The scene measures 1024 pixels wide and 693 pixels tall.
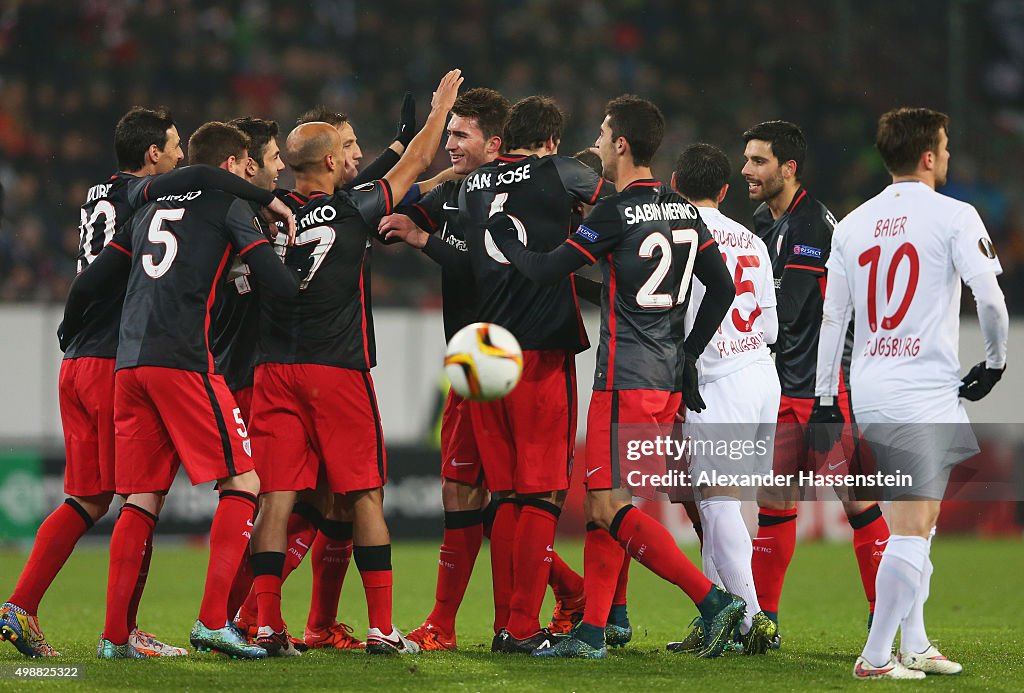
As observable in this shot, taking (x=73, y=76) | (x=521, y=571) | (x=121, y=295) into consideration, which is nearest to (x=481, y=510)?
(x=521, y=571)

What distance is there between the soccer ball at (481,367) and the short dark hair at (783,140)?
7.80 feet

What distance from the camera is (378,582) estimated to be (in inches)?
225

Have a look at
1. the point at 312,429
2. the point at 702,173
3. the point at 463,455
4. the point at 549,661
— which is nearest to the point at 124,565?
the point at 312,429

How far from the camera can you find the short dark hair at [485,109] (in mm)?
6430

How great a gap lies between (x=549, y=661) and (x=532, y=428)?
105 centimetres

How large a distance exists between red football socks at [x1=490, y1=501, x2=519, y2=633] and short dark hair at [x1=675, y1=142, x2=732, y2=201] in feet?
5.86

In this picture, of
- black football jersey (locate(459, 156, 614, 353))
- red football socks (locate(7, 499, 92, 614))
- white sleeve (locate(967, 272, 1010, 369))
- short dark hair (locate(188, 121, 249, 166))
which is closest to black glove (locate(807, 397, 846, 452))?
black football jersey (locate(459, 156, 614, 353))

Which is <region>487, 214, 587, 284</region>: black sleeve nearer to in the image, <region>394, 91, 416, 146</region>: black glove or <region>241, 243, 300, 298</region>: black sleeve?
<region>394, 91, 416, 146</region>: black glove

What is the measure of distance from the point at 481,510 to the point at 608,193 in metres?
1.67

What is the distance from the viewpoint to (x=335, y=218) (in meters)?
5.85

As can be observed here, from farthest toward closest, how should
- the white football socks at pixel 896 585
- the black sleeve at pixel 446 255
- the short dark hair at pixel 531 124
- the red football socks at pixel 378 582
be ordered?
the black sleeve at pixel 446 255
the short dark hair at pixel 531 124
the red football socks at pixel 378 582
the white football socks at pixel 896 585

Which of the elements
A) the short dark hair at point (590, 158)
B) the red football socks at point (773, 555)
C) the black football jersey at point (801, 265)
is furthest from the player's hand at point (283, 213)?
the red football socks at point (773, 555)

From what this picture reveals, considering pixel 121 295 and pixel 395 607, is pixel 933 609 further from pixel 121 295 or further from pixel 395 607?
pixel 121 295

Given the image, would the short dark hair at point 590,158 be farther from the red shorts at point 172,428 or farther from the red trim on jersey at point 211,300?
the red shorts at point 172,428
